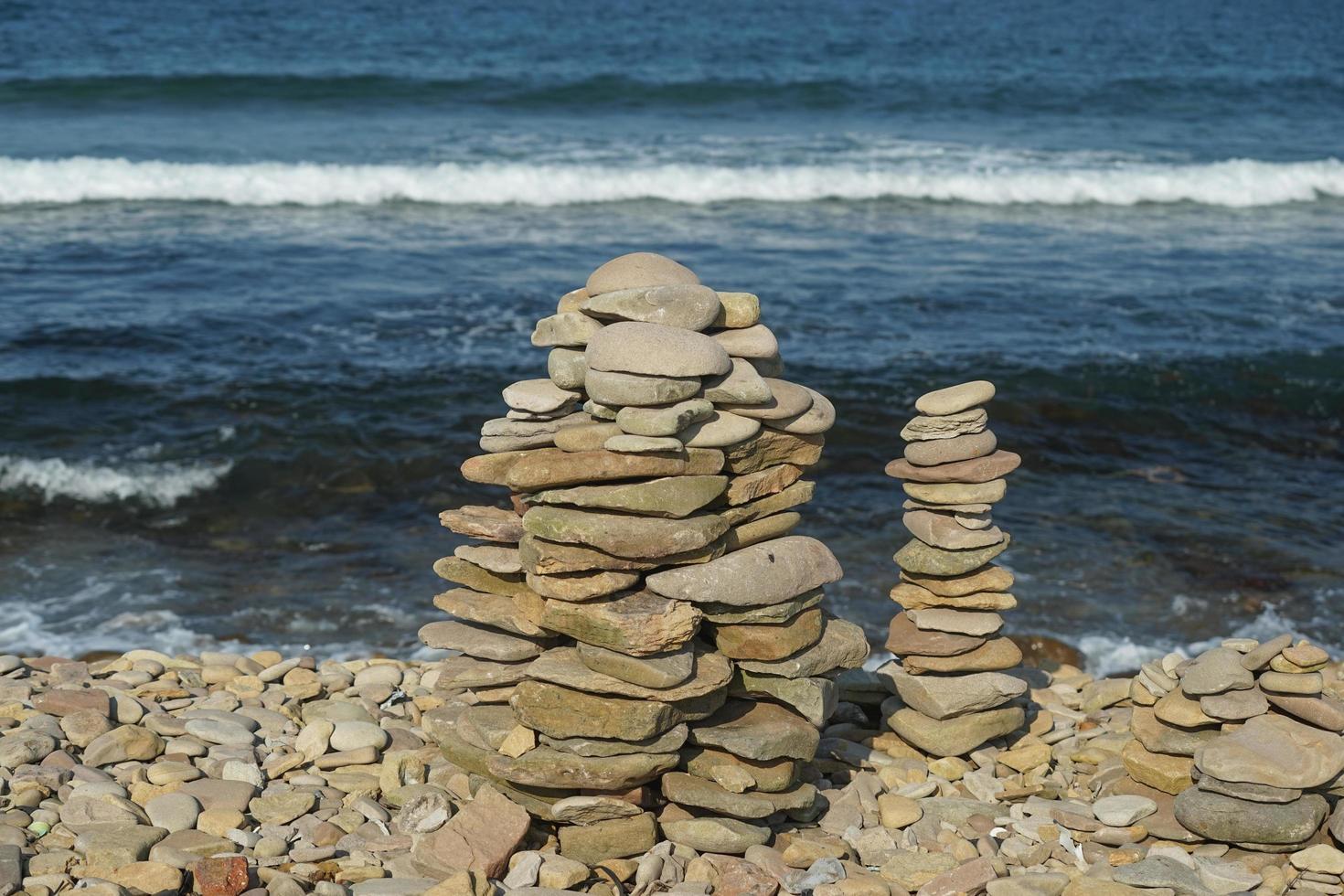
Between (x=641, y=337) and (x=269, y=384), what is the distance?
8.70 meters

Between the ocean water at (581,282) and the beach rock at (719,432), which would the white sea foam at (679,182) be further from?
the beach rock at (719,432)

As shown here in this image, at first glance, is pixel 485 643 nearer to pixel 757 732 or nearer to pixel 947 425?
pixel 757 732

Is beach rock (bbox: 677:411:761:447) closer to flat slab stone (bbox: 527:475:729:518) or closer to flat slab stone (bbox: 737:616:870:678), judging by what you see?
flat slab stone (bbox: 527:475:729:518)

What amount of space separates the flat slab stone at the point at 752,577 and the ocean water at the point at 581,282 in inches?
134

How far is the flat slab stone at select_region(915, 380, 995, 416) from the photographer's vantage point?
6.82 m

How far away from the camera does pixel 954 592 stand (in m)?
7.13

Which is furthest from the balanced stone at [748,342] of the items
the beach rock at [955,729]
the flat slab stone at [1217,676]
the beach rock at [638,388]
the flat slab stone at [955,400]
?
the flat slab stone at [1217,676]

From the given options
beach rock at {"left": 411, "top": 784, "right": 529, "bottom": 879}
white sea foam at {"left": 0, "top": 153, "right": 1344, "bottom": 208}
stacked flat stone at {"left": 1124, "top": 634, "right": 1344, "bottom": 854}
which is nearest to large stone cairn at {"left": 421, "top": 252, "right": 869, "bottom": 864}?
beach rock at {"left": 411, "top": 784, "right": 529, "bottom": 879}

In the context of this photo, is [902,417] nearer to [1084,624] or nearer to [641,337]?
[1084,624]

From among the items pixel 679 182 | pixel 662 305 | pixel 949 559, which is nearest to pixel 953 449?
pixel 949 559

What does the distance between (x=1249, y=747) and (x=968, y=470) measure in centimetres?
186

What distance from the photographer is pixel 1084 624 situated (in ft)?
30.9

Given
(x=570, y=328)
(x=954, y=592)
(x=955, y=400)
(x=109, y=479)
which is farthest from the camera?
(x=109, y=479)

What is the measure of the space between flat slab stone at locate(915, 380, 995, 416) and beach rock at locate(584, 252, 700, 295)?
4.95 ft
